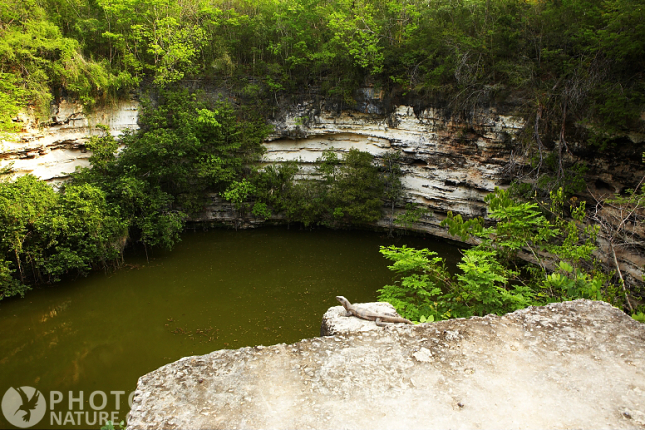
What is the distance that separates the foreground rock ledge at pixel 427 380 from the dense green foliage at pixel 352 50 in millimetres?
7394

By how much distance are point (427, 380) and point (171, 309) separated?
316 inches

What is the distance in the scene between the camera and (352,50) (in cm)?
1331

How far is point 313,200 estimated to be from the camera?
47.5 feet

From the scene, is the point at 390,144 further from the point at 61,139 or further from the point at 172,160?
the point at 61,139

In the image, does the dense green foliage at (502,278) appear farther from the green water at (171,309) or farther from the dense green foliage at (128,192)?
the dense green foliage at (128,192)

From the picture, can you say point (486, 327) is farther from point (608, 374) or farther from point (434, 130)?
point (434, 130)

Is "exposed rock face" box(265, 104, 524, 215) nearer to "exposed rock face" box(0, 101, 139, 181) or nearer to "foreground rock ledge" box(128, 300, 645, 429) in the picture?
"exposed rock face" box(0, 101, 139, 181)

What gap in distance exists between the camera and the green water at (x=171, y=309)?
7.70 meters

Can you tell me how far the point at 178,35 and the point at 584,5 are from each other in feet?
44.9

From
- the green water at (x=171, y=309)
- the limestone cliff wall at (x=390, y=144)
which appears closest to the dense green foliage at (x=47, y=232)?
the green water at (x=171, y=309)

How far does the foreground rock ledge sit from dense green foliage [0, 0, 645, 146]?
7.39 metres

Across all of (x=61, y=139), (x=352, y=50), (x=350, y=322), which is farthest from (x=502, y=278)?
(x=61, y=139)

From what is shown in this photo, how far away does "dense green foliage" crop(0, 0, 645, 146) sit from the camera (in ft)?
31.2

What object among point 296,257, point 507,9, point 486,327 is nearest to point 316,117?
point 296,257
